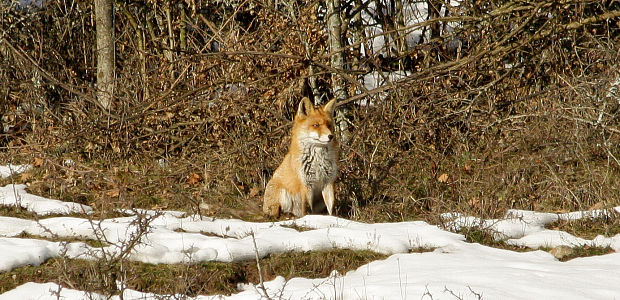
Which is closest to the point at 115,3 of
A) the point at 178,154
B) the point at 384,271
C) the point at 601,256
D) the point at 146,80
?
the point at 146,80

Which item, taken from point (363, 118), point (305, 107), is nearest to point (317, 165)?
point (305, 107)

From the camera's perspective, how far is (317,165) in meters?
8.88

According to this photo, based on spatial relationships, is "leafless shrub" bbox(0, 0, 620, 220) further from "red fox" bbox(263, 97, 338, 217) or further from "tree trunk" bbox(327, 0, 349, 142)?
"red fox" bbox(263, 97, 338, 217)

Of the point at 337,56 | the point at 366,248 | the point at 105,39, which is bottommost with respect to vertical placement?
the point at 366,248

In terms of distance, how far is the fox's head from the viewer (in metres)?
8.67

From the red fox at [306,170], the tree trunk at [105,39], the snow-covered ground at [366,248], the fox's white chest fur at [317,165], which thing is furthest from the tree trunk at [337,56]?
the tree trunk at [105,39]

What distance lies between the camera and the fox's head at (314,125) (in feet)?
28.4

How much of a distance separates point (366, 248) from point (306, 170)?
7.36 ft

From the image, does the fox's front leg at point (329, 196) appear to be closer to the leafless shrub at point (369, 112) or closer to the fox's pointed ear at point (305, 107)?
the leafless shrub at point (369, 112)

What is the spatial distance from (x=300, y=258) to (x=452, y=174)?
12.5ft

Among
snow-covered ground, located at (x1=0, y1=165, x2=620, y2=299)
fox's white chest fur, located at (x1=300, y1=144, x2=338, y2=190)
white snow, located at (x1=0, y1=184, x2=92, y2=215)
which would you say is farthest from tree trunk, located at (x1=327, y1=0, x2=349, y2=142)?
white snow, located at (x1=0, y1=184, x2=92, y2=215)

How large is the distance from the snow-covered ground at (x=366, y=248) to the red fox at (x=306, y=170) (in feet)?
2.86

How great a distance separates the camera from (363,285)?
5.58 meters

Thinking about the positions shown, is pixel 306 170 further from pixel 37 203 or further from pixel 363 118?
pixel 37 203
